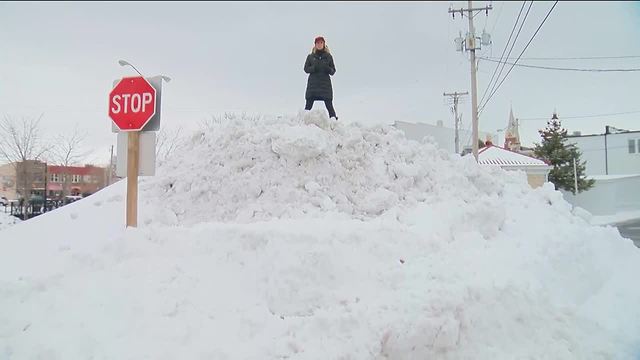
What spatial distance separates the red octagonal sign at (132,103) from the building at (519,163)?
47.8 feet

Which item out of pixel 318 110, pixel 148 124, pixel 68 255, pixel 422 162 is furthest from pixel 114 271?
pixel 422 162

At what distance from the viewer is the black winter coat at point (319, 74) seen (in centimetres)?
742

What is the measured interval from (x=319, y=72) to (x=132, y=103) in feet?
11.6

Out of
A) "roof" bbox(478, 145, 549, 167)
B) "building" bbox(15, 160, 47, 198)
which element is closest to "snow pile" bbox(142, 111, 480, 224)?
"roof" bbox(478, 145, 549, 167)

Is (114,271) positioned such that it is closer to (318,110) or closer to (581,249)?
(318,110)

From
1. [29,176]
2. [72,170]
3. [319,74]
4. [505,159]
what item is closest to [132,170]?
[319,74]

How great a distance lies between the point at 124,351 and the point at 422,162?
5.11 meters

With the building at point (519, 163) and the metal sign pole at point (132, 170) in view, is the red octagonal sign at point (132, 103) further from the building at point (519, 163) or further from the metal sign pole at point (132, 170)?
the building at point (519, 163)

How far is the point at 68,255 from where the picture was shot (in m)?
4.38

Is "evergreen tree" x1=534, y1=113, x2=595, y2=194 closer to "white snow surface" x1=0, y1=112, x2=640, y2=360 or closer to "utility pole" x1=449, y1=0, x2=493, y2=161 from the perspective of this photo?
"utility pole" x1=449, y1=0, x2=493, y2=161

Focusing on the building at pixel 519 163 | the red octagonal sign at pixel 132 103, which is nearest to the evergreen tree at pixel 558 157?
the building at pixel 519 163

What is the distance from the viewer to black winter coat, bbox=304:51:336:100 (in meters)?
7.42

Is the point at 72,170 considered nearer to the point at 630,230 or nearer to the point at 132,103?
the point at 132,103

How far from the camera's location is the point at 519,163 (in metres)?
18.7
